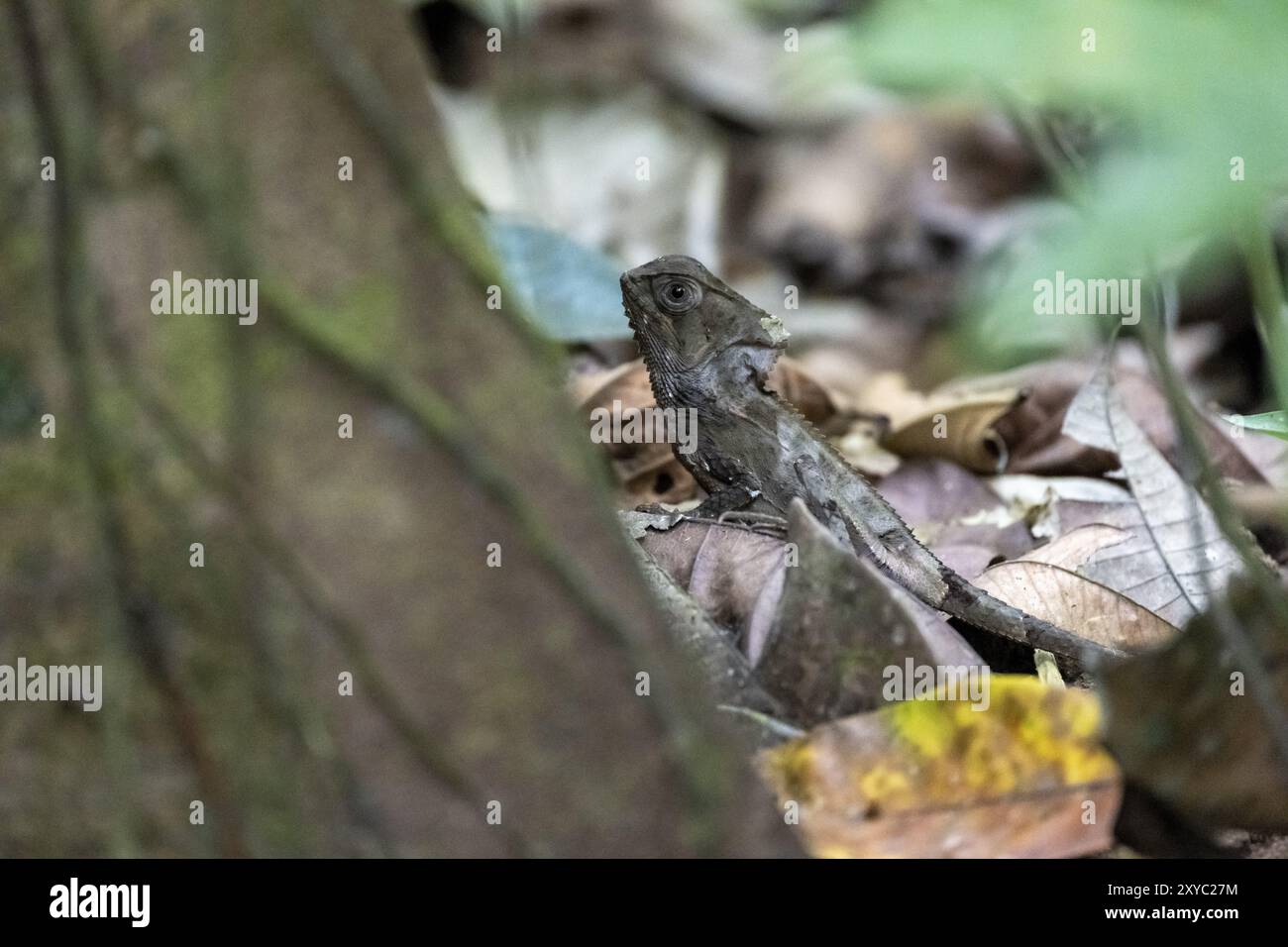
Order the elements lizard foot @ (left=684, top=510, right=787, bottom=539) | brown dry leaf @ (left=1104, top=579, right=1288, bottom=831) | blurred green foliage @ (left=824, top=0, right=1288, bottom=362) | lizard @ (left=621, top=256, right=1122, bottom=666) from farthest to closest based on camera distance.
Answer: lizard @ (left=621, top=256, right=1122, bottom=666) → lizard foot @ (left=684, top=510, right=787, bottom=539) → brown dry leaf @ (left=1104, top=579, right=1288, bottom=831) → blurred green foliage @ (left=824, top=0, right=1288, bottom=362)

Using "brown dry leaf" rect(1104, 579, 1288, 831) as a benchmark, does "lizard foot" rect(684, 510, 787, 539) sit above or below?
above

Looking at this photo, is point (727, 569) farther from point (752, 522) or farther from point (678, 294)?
point (678, 294)

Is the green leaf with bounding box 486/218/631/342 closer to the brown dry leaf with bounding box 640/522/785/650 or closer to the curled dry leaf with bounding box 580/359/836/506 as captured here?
the curled dry leaf with bounding box 580/359/836/506

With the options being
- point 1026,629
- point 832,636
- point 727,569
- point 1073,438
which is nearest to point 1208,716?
point 832,636

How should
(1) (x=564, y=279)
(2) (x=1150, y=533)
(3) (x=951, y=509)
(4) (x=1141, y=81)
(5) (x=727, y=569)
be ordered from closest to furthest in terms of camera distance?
1. (4) (x=1141, y=81)
2. (5) (x=727, y=569)
3. (2) (x=1150, y=533)
4. (3) (x=951, y=509)
5. (1) (x=564, y=279)

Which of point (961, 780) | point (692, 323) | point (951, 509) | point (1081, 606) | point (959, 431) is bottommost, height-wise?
point (961, 780)

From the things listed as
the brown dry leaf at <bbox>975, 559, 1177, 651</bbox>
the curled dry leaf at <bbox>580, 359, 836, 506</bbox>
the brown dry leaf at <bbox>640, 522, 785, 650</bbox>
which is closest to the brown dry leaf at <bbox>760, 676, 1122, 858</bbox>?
the brown dry leaf at <bbox>640, 522, 785, 650</bbox>
